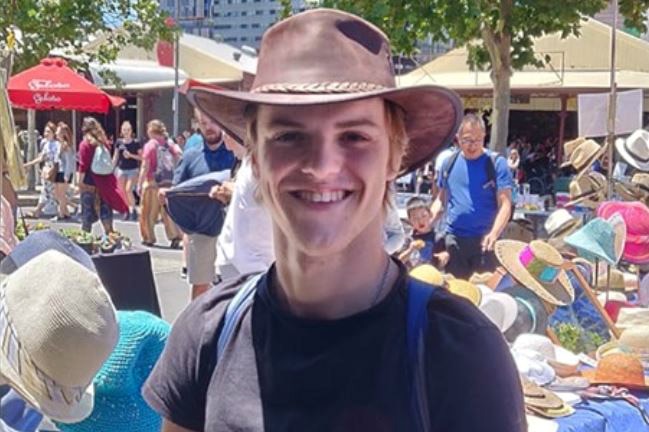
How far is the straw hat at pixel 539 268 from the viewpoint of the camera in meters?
4.09

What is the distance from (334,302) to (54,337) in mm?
627

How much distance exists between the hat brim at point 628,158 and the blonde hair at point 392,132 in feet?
23.2

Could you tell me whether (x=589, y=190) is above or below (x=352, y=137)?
below

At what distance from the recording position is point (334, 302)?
1.35 m

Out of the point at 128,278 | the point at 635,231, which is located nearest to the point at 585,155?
the point at 635,231

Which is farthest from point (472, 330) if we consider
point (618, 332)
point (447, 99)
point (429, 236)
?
point (429, 236)

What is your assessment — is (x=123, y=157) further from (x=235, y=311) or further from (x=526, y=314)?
(x=235, y=311)

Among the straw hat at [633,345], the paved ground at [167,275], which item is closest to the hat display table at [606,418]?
the straw hat at [633,345]

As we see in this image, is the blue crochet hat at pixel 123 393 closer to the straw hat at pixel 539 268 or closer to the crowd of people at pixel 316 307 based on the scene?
the crowd of people at pixel 316 307

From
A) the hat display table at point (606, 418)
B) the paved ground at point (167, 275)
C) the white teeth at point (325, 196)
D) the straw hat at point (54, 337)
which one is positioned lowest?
the paved ground at point (167, 275)

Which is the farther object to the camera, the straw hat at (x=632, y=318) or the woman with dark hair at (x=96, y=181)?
the woman with dark hair at (x=96, y=181)

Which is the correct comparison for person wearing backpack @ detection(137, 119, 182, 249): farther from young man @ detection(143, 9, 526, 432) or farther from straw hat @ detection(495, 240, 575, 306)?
young man @ detection(143, 9, 526, 432)

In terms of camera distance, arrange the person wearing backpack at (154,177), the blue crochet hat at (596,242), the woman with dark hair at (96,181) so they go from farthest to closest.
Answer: the person wearing backpack at (154,177)
the woman with dark hair at (96,181)
the blue crochet hat at (596,242)

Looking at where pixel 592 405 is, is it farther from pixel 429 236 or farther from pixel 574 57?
pixel 574 57
